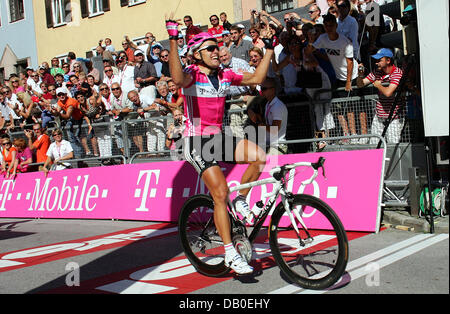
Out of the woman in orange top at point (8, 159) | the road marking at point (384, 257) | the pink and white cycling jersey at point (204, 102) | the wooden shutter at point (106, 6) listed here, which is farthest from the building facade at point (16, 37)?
the road marking at point (384, 257)

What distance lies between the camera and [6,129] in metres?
17.0

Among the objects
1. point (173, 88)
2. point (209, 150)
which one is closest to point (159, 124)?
point (173, 88)

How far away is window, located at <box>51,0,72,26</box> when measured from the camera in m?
30.2

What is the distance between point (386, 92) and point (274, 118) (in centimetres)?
190

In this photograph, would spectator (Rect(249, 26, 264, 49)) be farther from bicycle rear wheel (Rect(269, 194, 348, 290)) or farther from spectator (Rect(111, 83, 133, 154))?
bicycle rear wheel (Rect(269, 194, 348, 290))

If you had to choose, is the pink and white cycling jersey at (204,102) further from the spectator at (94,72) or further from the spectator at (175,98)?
the spectator at (94,72)

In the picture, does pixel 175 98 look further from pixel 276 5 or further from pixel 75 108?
pixel 276 5

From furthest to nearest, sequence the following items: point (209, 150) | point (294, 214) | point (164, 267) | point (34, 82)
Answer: point (34, 82) < point (164, 267) < point (209, 150) < point (294, 214)

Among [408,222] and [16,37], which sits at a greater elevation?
[16,37]

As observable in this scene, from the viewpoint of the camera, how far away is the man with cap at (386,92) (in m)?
8.38

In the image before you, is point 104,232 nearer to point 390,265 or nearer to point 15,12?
point 390,265

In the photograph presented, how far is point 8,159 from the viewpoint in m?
13.7
